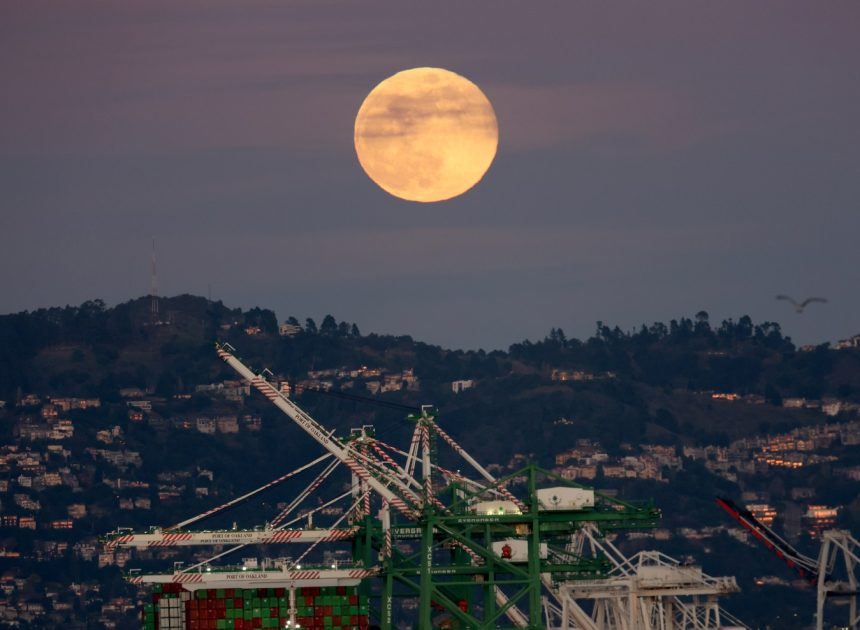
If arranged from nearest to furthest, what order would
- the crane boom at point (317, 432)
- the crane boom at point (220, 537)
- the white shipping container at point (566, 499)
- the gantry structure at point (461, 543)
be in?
the white shipping container at point (566, 499) → the gantry structure at point (461, 543) → the crane boom at point (317, 432) → the crane boom at point (220, 537)

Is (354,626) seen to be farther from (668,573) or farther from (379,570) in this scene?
(668,573)

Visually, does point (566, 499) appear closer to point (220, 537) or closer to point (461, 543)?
point (461, 543)

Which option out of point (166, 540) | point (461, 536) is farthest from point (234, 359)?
point (461, 536)

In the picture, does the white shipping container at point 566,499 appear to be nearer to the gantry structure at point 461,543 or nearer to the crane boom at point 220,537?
the gantry structure at point 461,543

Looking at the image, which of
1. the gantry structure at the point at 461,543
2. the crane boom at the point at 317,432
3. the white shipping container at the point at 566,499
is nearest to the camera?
the white shipping container at the point at 566,499

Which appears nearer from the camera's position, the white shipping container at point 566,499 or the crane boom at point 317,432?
the white shipping container at point 566,499

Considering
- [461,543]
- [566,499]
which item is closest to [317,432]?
[461,543]

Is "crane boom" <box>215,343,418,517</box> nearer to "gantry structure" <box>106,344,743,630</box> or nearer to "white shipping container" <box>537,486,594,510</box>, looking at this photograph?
"gantry structure" <box>106,344,743,630</box>

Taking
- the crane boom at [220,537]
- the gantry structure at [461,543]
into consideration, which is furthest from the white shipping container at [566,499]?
the crane boom at [220,537]

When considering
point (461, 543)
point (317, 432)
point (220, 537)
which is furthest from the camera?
point (317, 432)

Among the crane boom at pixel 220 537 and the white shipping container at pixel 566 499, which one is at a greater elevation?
the white shipping container at pixel 566 499

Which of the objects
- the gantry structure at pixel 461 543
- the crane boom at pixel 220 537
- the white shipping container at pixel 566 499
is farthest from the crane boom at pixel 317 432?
the white shipping container at pixel 566 499

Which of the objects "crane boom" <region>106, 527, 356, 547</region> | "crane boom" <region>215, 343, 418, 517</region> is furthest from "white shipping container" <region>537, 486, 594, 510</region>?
"crane boom" <region>106, 527, 356, 547</region>
